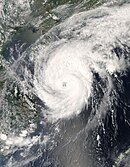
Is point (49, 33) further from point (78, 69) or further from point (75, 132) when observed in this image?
point (75, 132)

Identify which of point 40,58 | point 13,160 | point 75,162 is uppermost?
point 40,58

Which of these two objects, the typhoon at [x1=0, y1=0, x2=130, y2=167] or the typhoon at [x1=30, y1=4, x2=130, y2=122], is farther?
the typhoon at [x1=30, y1=4, x2=130, y2=122]

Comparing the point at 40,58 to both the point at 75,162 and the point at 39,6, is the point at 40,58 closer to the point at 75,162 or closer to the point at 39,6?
the point at 39,6

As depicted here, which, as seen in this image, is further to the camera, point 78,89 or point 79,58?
point 79,58

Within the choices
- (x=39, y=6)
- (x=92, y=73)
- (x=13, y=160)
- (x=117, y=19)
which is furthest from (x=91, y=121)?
(x=39, y=6)

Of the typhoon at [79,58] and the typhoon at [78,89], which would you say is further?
the typhoon at [79,58]

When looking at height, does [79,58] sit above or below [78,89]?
above

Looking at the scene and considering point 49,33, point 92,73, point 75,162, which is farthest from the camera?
point 49,33

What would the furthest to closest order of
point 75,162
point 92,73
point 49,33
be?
1. point 49,33
2. point 92,73
3. point 75,162

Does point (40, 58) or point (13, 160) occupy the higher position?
point (40, 58)

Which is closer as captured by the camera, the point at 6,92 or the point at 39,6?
the point at 6,92


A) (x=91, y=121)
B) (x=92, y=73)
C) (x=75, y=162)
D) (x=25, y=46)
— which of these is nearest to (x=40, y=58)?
(x=25, y=46)
